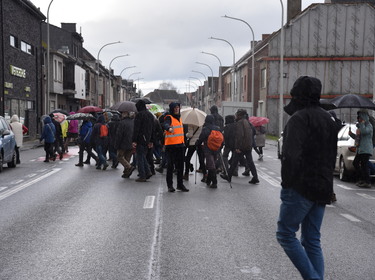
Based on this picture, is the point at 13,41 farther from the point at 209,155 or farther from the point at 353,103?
the point at 209,155

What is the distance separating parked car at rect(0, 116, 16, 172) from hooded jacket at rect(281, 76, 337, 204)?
13.3 meters

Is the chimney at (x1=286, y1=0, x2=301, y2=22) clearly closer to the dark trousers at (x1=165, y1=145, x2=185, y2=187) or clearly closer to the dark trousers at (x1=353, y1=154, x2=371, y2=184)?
the dark trousers at (x1=353, y1=154, x2=371, y2=184)

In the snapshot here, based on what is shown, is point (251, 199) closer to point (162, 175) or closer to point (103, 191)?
point (103, 191)

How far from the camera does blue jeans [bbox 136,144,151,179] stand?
13.1 metres

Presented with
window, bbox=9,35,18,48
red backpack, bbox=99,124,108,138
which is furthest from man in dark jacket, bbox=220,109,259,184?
window, bbox=9,35,18,48

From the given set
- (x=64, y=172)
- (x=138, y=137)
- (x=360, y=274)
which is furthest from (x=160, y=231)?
(x=64, y=172)

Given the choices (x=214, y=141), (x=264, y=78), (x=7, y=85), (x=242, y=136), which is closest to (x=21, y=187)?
(x=214, y=141)

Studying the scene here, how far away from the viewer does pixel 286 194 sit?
420cm

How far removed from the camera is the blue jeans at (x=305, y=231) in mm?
4164

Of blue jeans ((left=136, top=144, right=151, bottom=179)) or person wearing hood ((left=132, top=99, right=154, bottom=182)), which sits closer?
person wearing hood ((left=132, top=99, right=154, bottom=182))

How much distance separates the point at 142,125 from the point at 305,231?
9024 mm

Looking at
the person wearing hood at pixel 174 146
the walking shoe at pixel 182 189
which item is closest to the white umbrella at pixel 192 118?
the person wearing hood at pixel 174 146

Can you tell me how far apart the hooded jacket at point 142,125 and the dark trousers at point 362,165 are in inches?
183

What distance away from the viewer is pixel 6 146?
653 inches
